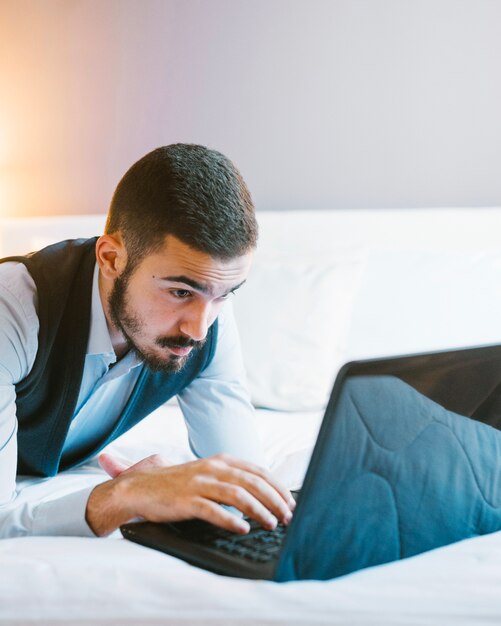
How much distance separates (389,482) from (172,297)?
58cm

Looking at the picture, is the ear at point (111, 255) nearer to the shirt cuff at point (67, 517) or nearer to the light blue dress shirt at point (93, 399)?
the light blue dress shirt at point (93, 399)

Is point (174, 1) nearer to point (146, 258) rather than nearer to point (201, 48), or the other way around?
point (201, 48)

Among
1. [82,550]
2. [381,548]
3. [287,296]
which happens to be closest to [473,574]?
[381,548]

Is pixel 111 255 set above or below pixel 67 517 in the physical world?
above

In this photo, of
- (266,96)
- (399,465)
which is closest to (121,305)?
(399,465)

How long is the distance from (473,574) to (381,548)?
106mm

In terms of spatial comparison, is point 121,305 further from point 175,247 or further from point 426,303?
point 426,303

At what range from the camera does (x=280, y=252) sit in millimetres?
2408

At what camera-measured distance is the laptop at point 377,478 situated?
0.71 meters

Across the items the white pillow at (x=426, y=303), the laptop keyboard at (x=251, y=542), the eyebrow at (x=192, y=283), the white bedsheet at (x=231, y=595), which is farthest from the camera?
the white pillow at (x=426, y=303)

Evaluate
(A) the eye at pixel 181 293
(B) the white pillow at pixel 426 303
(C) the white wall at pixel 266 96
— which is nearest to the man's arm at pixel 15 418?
(A) the eye at pixel 181 293

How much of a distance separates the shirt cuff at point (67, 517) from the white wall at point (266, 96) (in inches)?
65.6

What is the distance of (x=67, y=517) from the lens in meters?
1.03

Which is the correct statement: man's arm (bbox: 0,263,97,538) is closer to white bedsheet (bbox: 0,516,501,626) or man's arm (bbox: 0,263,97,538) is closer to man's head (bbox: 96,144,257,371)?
man's head (bbox: 96,144,257,371)
